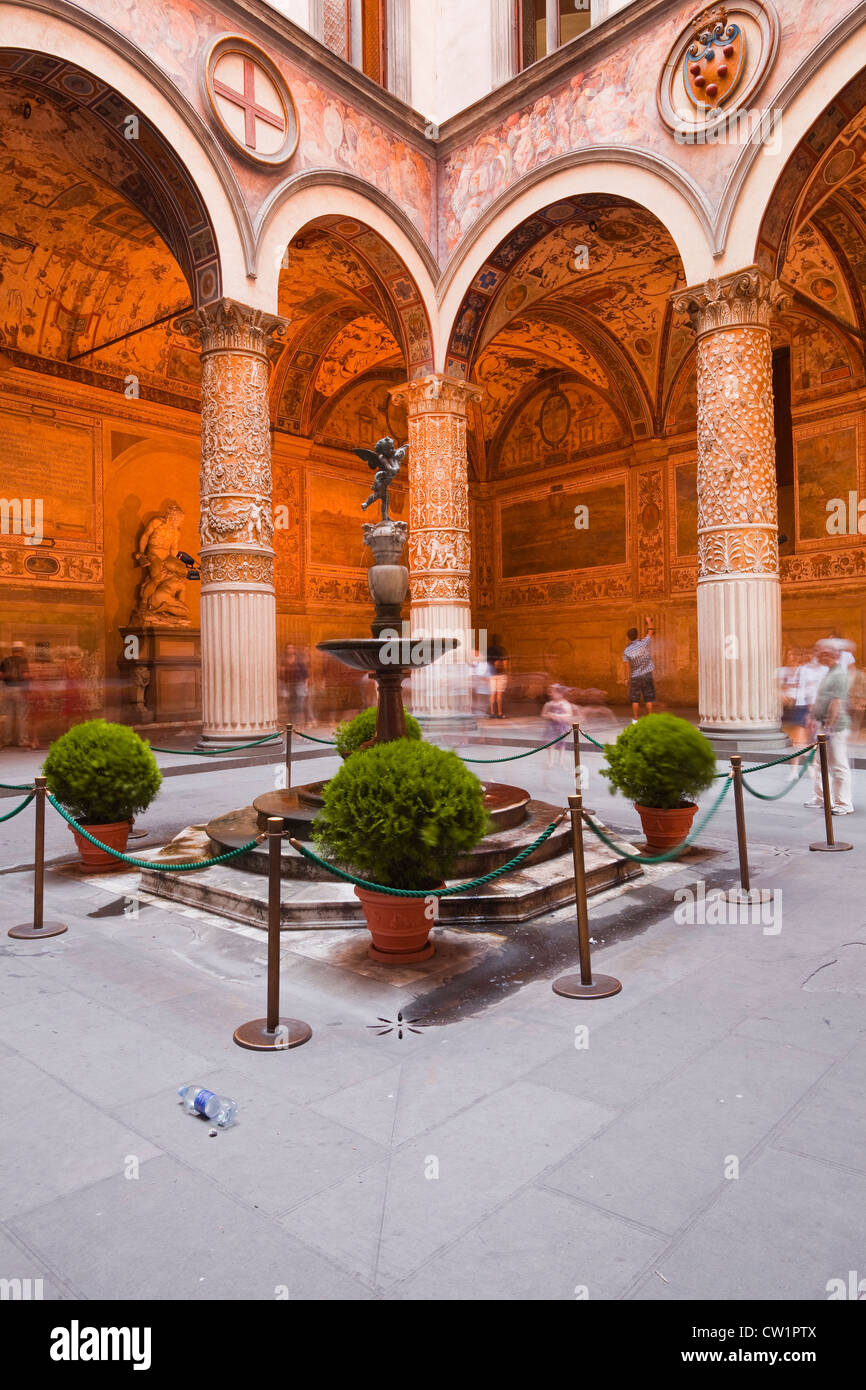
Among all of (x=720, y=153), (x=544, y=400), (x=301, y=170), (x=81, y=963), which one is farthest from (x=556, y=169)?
(x=81, y=963)

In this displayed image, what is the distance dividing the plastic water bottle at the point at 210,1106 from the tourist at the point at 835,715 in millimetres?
5607

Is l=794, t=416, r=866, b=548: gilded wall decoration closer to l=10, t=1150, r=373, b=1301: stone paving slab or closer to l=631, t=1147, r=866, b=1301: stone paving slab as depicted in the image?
l=631, t=1147, r=866, b=1301: stone paving slab

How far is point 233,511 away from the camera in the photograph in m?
10.8

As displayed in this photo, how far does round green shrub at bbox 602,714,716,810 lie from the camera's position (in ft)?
17.9

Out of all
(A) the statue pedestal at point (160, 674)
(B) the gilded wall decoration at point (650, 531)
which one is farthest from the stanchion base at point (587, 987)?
(B) the gilded wall decoration at point (650, 531)

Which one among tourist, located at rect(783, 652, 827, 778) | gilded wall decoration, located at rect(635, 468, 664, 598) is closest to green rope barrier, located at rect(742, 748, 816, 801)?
tourist, located at rect(783, 652, 827, 778)

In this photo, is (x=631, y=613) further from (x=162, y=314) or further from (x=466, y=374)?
(x=162, y=314)

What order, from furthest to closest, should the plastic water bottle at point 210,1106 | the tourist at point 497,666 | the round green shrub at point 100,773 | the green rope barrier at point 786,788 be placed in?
the tourist at point 497,666 < the round green shrub at point 100,773 < the green rope barrier at point 786,788 < the plastic water bottle at point 210,1106

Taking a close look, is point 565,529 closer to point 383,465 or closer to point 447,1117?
point 383,465

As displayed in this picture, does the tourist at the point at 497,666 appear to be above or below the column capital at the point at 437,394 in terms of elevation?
below

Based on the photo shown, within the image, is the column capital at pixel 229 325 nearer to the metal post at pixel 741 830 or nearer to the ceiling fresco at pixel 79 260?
the ceiling fresco at pixel 79 260

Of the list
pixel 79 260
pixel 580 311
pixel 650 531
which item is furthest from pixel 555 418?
pixel 79 260

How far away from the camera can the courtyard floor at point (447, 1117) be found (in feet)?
6.16

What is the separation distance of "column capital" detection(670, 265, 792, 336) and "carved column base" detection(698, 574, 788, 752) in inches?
123
